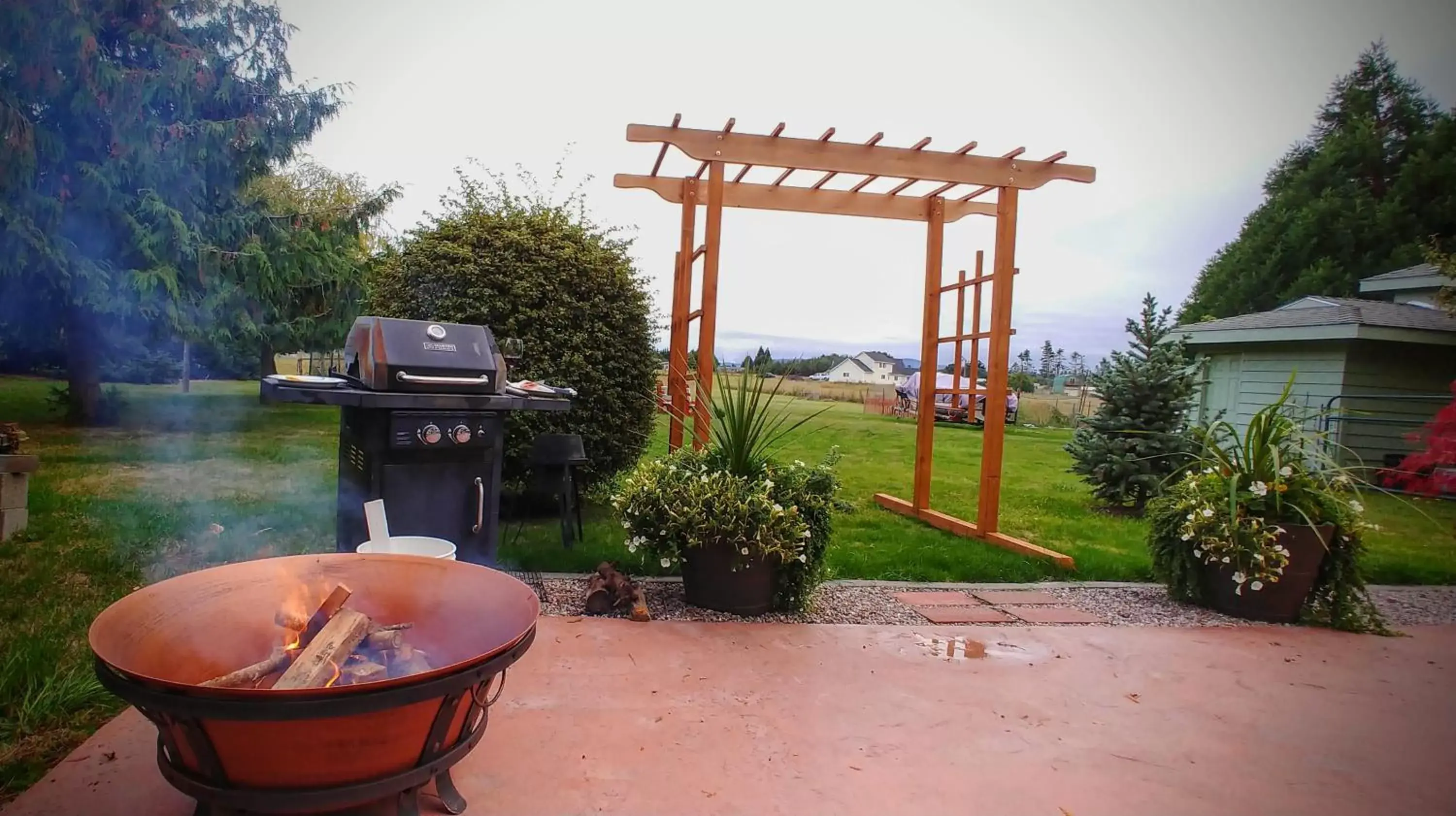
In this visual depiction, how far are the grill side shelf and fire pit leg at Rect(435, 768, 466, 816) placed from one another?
1.28 meters

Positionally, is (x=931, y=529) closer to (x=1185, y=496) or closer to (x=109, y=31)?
(x=1185, y=496)

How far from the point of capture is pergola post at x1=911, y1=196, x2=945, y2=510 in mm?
5176

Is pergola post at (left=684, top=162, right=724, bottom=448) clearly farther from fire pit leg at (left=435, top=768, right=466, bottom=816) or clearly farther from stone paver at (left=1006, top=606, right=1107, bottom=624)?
fire pit leg at (left=435, top=768, right=466, bottom=816)

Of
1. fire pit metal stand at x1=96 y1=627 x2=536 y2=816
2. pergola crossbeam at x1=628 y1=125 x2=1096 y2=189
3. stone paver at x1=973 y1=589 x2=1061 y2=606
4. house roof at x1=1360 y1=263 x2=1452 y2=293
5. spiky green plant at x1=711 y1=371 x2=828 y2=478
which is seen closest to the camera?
fire pit metal stand at x1=96 y1=627 x2=536 y2=816

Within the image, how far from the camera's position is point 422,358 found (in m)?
2.69

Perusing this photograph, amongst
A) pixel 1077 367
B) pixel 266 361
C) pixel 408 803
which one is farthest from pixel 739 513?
pixel 1077 367

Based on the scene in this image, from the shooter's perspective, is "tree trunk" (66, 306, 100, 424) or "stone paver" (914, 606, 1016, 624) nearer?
"stone paver" (914, 606, 1016, 624)

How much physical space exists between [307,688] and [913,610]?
8.38 feet

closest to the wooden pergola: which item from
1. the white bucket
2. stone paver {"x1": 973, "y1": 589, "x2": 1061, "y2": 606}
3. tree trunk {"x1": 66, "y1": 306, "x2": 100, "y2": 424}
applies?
stone paver {"x1": 973, "y1": 589, "x2": 1061, "y2": 606}

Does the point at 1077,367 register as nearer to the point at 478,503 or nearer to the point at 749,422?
the point at 749,422

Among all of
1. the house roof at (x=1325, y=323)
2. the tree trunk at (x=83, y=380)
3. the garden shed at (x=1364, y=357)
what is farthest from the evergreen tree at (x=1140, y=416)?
the tree trunk at (x=83, y=380)

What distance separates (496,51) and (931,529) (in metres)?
3.86

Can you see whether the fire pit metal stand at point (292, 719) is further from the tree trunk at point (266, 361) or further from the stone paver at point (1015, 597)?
the tree trunk at point (266, 361)

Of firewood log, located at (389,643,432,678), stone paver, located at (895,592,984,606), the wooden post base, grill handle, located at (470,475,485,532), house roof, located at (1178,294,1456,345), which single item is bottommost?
stone paver, located at (895,592,984,606)
